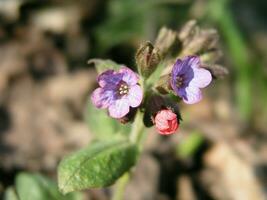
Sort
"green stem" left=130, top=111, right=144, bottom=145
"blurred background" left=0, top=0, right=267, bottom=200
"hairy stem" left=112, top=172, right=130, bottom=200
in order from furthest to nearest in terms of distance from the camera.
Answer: "blurred background" left=0, top=0, right=267, bottom=200 → "hairy stem" left=112, top=172, right=130, bottom=200 → "green stem" left=130, top=111, right=144, bottom=145

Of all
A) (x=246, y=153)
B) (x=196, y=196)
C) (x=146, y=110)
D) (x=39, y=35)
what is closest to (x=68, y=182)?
(x=146, y=110)

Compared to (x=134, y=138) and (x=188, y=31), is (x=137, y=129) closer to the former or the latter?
(x=134, y=138)

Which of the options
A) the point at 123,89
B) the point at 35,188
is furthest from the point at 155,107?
the point at 35,188

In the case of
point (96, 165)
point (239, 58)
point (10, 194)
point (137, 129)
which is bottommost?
point (10, 194)

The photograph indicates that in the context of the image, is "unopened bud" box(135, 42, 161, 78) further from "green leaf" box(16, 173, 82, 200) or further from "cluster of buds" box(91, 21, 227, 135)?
"green leaf" box(16, 173, 82, 200)

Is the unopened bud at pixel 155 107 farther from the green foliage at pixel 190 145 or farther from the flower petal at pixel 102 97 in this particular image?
the green foliage at pixel 190 145

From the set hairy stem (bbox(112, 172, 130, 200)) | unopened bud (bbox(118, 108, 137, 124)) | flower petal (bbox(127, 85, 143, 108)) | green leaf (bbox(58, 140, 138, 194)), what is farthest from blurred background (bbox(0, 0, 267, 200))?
flower petal (bbox(127, 85, 143, 108))
